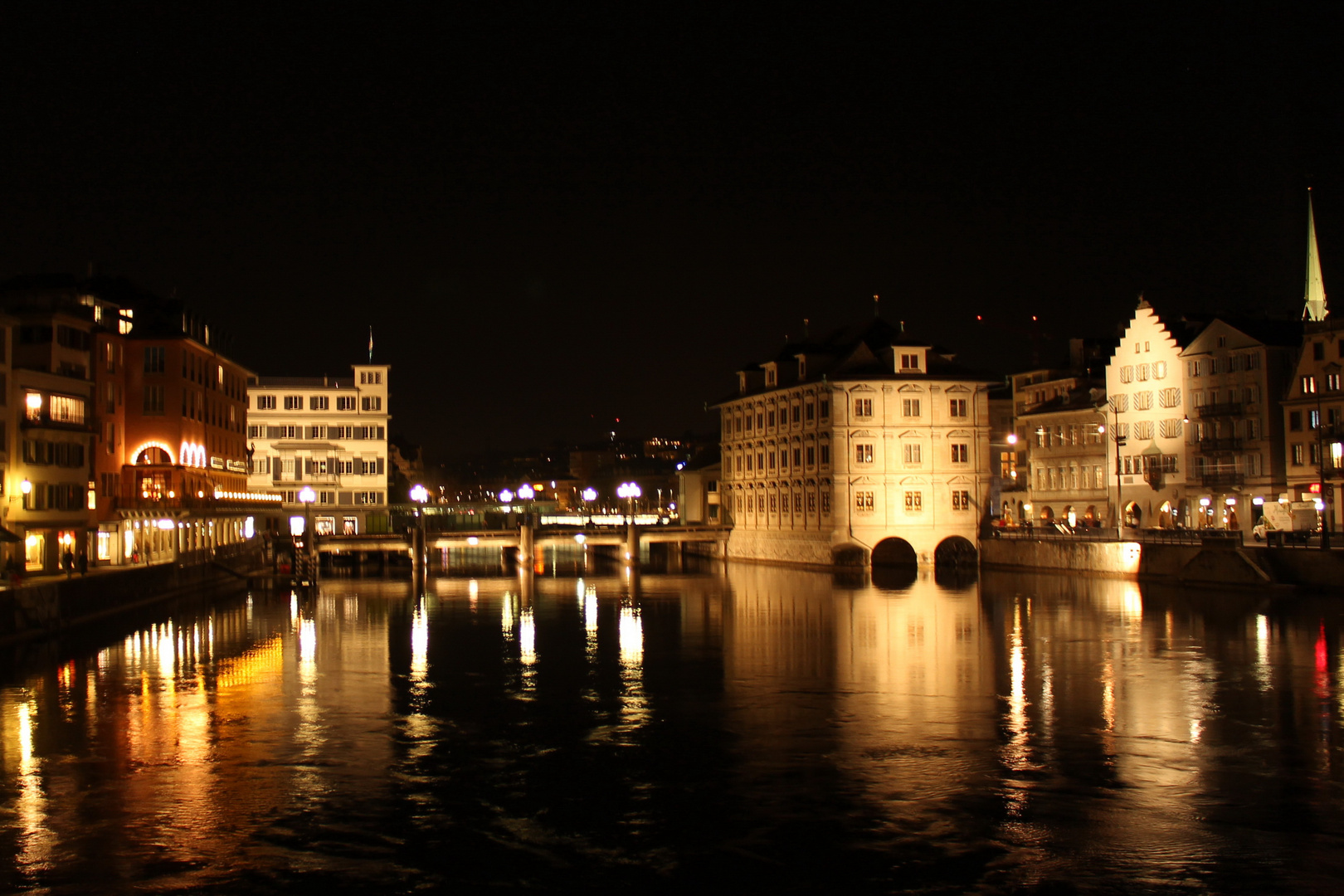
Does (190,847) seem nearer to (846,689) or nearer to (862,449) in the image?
(846,689)

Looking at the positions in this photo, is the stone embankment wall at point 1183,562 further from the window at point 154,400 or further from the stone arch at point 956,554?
the window at point 154,400

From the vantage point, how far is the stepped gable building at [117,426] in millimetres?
61094

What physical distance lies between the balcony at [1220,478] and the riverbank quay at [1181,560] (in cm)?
820

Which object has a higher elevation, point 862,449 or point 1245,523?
point 862,449

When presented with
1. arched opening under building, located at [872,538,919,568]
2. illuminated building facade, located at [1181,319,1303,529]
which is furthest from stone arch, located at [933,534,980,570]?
illuminated building facade, located at [1181,319,1303,529]

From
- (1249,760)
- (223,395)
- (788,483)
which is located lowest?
(1249,760)

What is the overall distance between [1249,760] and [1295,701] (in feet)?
27.7

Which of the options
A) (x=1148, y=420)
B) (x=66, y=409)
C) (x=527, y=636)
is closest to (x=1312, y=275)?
(x=1148, y=420)

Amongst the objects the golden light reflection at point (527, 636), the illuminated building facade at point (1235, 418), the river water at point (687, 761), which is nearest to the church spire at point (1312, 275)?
the illuminated building facade at point (1235, 418)

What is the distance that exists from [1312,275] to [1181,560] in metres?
36.3

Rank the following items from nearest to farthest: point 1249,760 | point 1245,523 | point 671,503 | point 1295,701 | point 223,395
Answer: point 1249,760
point 1295,701
point 1245,523
point 223,395
point 671,503

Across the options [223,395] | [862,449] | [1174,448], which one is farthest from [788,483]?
[223,395]

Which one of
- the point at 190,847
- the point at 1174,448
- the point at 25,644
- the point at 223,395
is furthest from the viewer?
the point at 223,395

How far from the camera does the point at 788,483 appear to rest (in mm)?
99500
